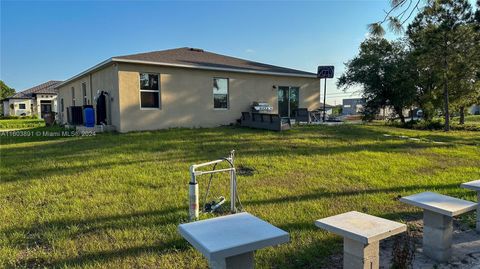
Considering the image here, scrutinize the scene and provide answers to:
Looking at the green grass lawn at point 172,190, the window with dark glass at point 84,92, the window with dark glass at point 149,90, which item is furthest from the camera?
the window with dark glass at point 84,92

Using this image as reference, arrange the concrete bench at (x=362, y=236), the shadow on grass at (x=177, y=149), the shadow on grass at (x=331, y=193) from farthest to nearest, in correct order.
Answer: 1. the shadow on grass at (x=177, y=149)
2. the shadow on grass at (x=331, y=193)
3. the concrete bench at (x=362, y=236)

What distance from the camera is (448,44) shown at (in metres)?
14.7

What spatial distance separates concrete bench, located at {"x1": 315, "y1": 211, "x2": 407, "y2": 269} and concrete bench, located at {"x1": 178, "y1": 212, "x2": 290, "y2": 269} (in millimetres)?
583

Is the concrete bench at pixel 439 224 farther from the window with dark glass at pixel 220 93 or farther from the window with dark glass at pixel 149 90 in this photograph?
the window with dark glass at pixel 220 93

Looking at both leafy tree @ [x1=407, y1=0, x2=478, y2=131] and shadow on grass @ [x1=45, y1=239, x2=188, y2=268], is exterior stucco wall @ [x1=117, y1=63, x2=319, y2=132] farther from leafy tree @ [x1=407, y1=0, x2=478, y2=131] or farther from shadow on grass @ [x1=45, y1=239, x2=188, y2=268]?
shadow on grass @ [x1=45, y1=239, x2=188, y2=268]

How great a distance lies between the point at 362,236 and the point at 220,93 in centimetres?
1270

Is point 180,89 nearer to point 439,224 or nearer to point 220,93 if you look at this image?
point 220,93

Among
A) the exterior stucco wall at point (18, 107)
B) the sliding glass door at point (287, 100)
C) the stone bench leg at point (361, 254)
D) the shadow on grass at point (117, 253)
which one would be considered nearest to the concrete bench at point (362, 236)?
the stone bench leg at point (361, 254)

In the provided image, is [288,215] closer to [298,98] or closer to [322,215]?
[322,215]

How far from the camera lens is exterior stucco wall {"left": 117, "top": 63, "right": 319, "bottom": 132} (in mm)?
12344

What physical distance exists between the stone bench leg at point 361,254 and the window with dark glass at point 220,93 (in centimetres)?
1232

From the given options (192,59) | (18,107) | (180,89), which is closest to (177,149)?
(180,89)

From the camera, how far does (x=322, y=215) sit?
4102 mm

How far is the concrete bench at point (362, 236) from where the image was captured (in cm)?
238
